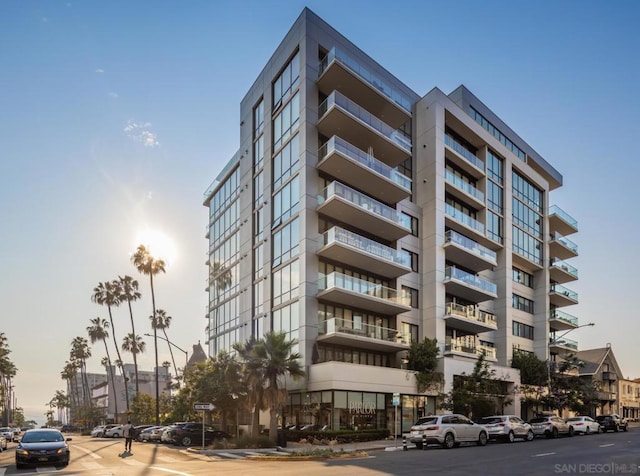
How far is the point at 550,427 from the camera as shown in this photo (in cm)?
3628

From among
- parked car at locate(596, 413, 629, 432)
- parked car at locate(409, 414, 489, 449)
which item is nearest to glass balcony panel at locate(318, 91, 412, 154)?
parked car at locate(409, 414, 489, 449)

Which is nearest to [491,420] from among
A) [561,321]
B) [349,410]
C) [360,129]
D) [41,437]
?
[349,410]

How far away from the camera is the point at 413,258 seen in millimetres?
46844

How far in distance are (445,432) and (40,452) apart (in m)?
17.4

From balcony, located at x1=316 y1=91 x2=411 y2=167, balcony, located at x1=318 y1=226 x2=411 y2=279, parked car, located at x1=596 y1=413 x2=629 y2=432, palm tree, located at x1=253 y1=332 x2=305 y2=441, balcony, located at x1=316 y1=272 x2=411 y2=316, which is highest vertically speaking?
balcony, located at x1=316 y1=91 x2=411 y2=167

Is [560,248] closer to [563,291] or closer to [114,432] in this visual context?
[563,291]

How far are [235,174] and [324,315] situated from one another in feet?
76.8

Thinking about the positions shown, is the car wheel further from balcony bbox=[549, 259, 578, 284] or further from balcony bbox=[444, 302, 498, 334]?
balcony bbox=[549, 259, 578, 284]

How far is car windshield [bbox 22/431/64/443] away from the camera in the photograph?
2255 centimetres

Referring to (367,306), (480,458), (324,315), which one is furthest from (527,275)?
(480,458)

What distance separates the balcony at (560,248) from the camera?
209 ft

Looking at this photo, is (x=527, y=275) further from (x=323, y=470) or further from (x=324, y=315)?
(x=323, y=470)

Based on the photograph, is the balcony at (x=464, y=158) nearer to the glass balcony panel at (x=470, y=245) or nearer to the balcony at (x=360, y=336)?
the glass balcony panel at (x=470, y=245)

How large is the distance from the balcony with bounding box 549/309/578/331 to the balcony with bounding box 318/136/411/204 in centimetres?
2783
